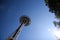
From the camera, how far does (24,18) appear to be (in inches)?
360

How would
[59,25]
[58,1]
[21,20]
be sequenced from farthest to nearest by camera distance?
1. [21,20]
2. [59,25]
3. [58,1]

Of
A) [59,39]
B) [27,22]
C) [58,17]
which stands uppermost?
[27,22]

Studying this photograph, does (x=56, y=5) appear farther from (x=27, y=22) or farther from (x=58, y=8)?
(x=27, y=22)

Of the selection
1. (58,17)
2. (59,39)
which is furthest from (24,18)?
(58,17)

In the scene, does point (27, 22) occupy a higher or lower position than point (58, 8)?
higher

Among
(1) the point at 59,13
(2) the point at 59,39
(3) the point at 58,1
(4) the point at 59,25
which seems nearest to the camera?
(3) the point at 58,1

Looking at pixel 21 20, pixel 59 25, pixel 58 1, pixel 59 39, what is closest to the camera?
pixel 58 1

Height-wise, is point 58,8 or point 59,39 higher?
point 58,8

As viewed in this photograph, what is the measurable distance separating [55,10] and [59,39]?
155cm

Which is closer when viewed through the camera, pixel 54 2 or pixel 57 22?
pixel 54 2

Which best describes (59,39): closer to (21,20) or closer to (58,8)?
(58,8)

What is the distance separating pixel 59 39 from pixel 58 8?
1.68 m

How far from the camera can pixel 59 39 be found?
5.12 meters

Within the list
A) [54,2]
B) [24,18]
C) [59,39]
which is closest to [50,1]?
[54,2]
